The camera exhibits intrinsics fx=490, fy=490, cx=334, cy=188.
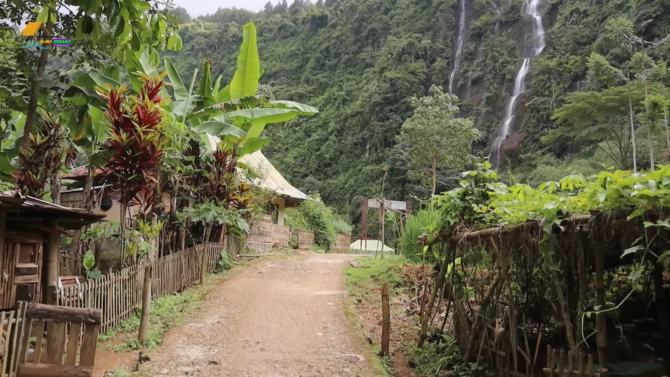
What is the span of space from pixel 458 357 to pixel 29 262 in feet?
20.6

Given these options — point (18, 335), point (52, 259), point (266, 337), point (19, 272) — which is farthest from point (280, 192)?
point (18, 335)

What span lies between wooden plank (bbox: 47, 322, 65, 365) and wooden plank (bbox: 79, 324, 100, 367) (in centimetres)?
18

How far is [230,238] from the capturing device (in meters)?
15.2

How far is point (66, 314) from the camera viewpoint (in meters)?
3.99

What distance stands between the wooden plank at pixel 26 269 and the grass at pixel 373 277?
21.4 ft

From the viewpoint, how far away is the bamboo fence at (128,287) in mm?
7113

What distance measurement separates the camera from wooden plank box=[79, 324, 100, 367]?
3.89 metres

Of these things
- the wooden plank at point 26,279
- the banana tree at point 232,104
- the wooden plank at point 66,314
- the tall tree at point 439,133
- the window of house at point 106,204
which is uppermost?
the tall tree at point 439,133

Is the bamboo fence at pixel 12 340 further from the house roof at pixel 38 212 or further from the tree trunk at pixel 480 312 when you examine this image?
the tree trunk at pixel 480 312

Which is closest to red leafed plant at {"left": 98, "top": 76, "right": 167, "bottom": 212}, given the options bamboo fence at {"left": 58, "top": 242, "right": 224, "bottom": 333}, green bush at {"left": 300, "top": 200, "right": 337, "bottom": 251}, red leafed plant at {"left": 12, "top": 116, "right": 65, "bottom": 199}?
red leafed plant at {"left": 12, "top": 116, "right": 65, "bottom": 199}

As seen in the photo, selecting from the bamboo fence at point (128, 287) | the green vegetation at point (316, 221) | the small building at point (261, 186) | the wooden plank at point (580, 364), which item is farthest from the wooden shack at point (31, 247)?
the green vegetation at point (316, 221)

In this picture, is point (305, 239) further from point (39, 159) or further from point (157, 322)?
point (39, 159)

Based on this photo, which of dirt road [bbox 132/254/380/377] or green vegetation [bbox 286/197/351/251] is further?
green vegetation [bbox 286/197/351/251]

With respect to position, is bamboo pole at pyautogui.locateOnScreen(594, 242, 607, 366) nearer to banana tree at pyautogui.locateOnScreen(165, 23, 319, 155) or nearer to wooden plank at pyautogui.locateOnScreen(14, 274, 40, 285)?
wooden plank at pyautogui.locateOnScreen(14, 274, 40, 285)
